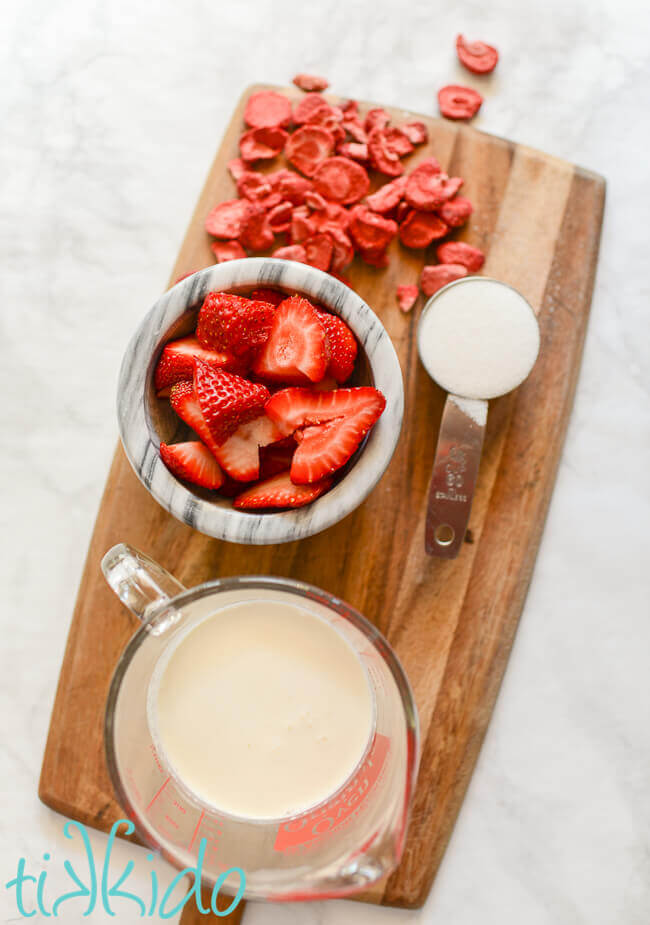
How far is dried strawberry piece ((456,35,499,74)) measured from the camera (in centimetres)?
124

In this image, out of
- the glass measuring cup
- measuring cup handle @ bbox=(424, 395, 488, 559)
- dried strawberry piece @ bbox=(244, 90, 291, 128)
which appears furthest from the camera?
dried strawberry piece @ bbox=(244, 90, 291, 128)

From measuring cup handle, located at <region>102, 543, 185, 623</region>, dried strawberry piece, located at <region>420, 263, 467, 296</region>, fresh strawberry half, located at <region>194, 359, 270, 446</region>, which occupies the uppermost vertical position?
dried strawberry piece, located at <region>420, 263, 467, 296</region>

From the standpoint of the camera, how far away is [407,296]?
1.11 m

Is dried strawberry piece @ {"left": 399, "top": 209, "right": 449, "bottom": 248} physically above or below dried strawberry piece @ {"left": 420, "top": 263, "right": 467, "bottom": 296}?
above

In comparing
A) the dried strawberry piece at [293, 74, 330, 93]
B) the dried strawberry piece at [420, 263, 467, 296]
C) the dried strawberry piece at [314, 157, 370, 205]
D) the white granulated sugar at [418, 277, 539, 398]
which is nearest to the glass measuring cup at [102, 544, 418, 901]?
the white granulated sugar at [418, 277, 539, 398]

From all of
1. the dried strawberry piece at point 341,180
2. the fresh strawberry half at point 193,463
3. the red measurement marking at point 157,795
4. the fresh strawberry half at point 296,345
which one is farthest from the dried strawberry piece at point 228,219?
the red measurement marking at point 157,795

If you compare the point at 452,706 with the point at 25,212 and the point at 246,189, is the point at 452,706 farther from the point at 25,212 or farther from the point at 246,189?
the point at 25,212

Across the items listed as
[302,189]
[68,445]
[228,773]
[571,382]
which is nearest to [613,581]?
[571,382]

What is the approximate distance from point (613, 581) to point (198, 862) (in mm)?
706

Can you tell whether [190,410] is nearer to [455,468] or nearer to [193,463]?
[193,463]

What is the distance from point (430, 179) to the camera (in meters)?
1.12

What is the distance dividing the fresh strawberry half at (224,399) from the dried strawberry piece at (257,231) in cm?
27

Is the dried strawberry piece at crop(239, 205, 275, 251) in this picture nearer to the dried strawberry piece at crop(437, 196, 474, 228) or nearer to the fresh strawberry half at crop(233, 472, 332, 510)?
the dried strawberry piece at crop(437, 196, 474, 228)

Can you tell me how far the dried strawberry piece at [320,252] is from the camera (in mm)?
1095
